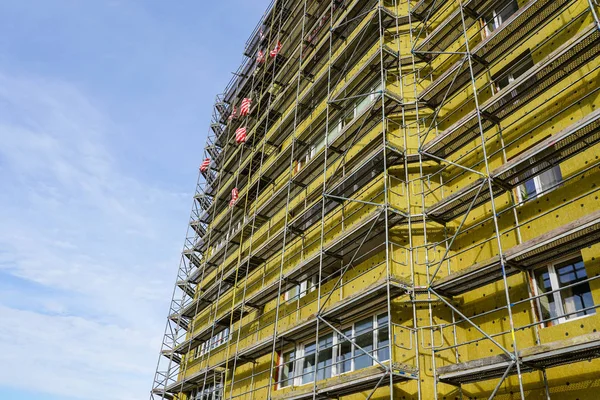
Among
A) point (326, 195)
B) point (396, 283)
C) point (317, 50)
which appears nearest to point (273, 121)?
point (317, 50)

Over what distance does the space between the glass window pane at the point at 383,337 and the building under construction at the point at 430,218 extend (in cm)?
4

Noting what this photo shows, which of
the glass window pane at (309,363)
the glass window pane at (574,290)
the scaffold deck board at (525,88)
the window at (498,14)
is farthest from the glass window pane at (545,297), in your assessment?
the window at (498,14)

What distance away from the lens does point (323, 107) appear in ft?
54.3

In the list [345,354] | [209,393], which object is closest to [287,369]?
[345,354]

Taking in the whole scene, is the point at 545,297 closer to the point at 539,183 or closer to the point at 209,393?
the point at 539,183

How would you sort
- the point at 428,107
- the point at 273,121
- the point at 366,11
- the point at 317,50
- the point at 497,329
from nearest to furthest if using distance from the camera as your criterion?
the point at 497,329 → the point at 428,107 → the point at 366,11 → the point at 317,50 → the point at 273,121

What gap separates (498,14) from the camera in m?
11.6

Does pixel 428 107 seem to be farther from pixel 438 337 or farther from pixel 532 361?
pixel 532 361

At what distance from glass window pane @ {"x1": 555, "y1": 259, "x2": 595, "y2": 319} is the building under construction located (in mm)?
28

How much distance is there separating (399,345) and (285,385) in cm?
457

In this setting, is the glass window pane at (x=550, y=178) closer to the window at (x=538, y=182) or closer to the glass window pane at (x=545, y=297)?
the window at (x=538, y=182)

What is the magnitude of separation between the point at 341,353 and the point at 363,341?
0.85 metres

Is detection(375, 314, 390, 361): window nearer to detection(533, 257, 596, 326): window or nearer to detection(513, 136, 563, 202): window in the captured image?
detection(533, 257, 596, 326): window

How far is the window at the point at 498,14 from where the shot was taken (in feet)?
37.3
